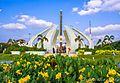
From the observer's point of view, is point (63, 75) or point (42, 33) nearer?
point (63, 75)

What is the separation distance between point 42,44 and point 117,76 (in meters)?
60.4

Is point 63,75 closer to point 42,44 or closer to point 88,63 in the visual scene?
point 88,63

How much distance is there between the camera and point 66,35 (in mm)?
65875

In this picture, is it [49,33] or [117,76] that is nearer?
[117,76]

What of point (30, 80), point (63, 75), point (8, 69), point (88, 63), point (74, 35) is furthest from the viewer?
point (74, 35)

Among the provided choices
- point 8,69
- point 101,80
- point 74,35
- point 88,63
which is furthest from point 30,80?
point 74,35

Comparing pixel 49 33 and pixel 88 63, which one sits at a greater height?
pixel 49 33

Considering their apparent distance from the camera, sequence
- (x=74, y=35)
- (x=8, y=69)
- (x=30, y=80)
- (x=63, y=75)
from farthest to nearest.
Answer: (x=74, y=35)
(x=8, y=69)
(x=63, y=75)
(x=30, y=80)

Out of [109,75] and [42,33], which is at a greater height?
[42,33]

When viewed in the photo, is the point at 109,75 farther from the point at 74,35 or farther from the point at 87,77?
the point at 74,35

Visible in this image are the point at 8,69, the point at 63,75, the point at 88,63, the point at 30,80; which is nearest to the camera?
the point at 30,80

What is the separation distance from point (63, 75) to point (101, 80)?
0.54 metres

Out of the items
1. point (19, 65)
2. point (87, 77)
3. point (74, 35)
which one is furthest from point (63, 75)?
point (74, 35)

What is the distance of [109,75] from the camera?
139 inches
